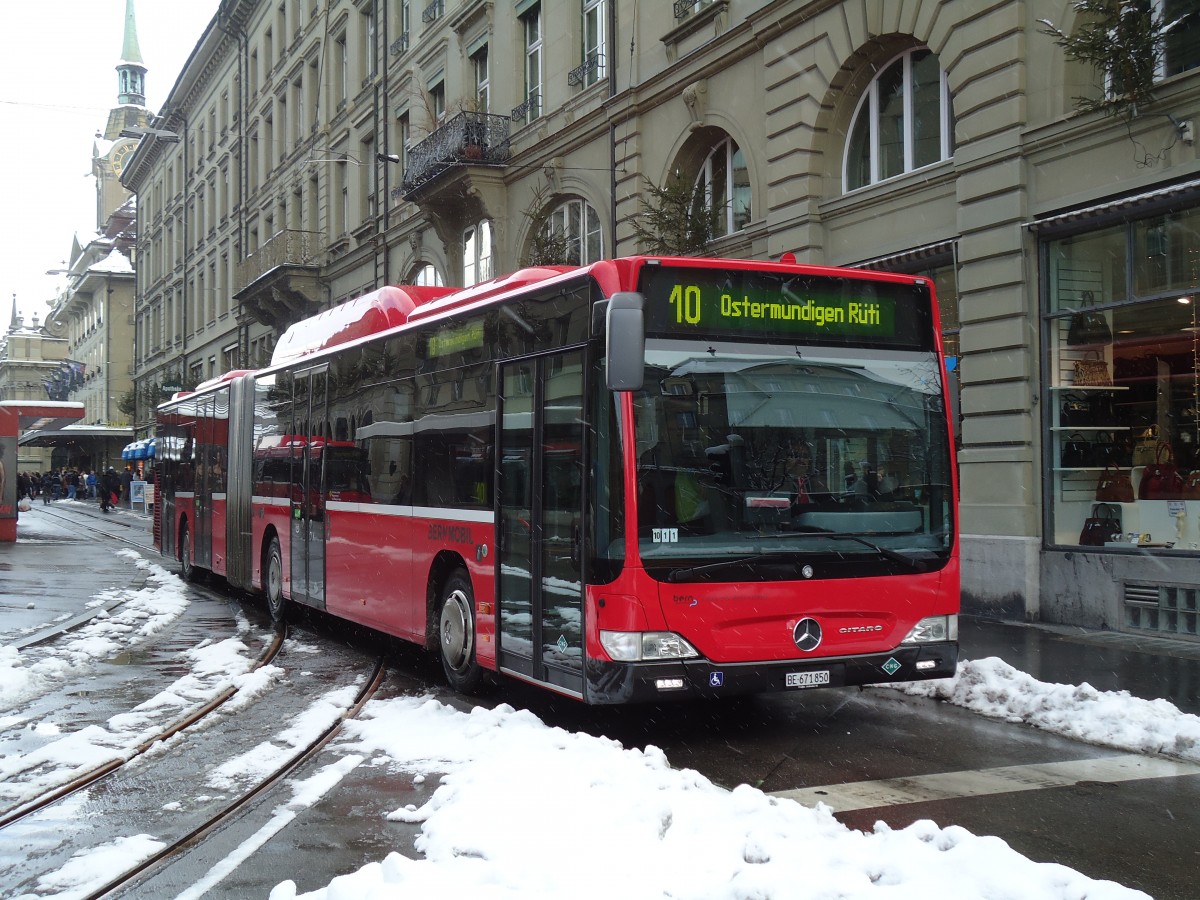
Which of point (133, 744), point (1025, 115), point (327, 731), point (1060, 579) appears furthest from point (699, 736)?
point (1025, 115)

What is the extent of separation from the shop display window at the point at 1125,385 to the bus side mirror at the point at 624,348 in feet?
24.3

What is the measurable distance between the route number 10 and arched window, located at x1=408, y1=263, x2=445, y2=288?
22.0 m

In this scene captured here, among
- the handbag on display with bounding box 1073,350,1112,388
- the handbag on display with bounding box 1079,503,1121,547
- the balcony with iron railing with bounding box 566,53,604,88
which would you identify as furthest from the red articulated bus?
the balcony with iron railing with bounding box 566,53,604,88

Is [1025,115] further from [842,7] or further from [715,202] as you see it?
[715,202]

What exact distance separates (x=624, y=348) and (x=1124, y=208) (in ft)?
24.8

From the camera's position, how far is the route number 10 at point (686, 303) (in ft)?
23.4

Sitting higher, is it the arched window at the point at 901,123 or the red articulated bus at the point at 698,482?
the arched window at the point at 901,123

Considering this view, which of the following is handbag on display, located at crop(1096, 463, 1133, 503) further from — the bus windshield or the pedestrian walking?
the pedestrian walking

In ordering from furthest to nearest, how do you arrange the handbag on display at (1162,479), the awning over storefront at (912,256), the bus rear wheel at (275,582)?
the awning over storefront at (912,256), the bus rear wheel at (275,582), the handbag on display at (1162,479)

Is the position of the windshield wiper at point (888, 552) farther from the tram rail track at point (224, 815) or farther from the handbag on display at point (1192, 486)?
the handbag on display at point (1192, 486)

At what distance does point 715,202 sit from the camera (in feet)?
62.1

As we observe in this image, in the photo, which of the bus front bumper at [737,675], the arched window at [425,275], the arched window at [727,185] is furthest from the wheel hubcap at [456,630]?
the arched window at [425,275]

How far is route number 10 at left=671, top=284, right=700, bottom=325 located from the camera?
23.4 feet

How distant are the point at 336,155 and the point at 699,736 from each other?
30911 mm
